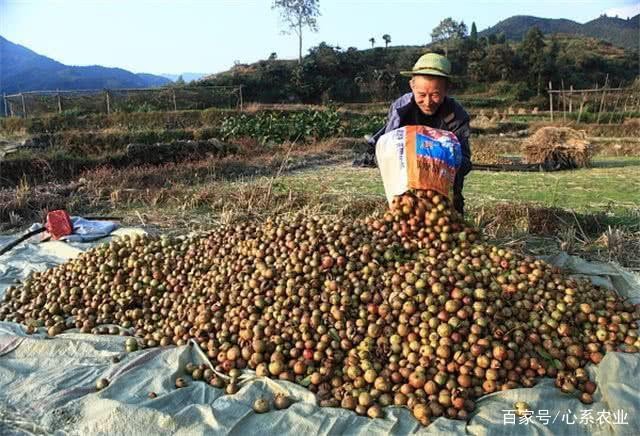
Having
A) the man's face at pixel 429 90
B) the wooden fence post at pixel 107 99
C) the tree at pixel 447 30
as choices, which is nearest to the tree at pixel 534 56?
the tree at pixel 447 30

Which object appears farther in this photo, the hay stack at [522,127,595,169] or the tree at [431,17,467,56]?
the tree at [431,17,467,56]

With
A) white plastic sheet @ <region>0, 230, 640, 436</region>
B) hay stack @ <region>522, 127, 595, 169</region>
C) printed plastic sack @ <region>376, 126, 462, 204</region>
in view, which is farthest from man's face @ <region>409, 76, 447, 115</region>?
hay stack @ <region>522, 127, 595, 169</region>

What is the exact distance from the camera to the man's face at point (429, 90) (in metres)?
3.45

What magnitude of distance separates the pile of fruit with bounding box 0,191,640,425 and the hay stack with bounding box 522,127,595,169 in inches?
345

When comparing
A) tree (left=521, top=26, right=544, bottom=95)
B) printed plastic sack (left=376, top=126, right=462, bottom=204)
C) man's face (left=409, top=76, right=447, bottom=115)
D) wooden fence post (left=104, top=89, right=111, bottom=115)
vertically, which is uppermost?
tree (left=521, top=26, right=544, bottom=95)

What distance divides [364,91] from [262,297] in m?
33.7

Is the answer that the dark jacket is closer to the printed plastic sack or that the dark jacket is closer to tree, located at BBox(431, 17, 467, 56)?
the printed plastic sack

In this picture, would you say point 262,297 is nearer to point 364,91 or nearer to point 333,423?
point 333,423

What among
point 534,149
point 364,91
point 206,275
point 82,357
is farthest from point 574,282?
point 364,91

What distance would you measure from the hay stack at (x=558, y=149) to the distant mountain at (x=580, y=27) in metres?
64.5

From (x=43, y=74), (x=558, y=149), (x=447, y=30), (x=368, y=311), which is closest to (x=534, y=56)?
(x=447, y=30)

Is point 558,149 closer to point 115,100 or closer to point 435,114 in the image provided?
point 435,114

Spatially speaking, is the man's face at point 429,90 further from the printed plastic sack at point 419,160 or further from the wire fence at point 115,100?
the wire fence at point 115,100

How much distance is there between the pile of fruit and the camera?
2229 mm
